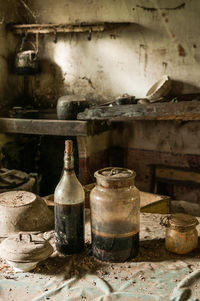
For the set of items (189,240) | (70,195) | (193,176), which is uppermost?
(70,195)

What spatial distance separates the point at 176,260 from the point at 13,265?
3.02 feet

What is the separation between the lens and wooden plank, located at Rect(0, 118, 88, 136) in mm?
4832

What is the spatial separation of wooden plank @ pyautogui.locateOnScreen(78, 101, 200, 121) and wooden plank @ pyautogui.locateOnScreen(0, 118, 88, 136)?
0.15 meters

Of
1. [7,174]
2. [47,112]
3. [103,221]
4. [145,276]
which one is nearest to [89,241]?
[103,221]

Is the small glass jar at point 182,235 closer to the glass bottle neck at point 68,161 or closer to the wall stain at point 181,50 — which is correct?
the glass bottle neck at point 68,161

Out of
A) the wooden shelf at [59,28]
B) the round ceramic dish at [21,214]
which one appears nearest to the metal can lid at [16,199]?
the round ceramic dish at [21,214]

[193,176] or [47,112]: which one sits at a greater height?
[47,112]

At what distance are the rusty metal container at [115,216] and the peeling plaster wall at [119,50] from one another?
3.17 meters

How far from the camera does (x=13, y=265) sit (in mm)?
1975

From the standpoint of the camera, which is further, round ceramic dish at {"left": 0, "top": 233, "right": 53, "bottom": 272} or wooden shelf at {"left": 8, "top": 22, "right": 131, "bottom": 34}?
wooden shelf at {"left": 8, "top": 22, "right": 131, "bottom": 34}

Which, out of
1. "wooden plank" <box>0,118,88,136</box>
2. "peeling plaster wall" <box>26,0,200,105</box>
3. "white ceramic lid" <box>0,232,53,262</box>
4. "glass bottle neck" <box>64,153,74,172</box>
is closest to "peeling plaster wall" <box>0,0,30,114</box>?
"peeling plaster wall" <box>26,0,200,105</box>

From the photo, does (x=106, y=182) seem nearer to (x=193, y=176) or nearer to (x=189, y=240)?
(x=189, y=240)

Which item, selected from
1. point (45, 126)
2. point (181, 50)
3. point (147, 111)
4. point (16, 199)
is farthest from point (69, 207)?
point (181, 50)

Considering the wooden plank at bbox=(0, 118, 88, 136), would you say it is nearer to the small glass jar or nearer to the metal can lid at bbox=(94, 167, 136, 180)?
the metal can lid at bbox=(94, 167, 136, 180)
